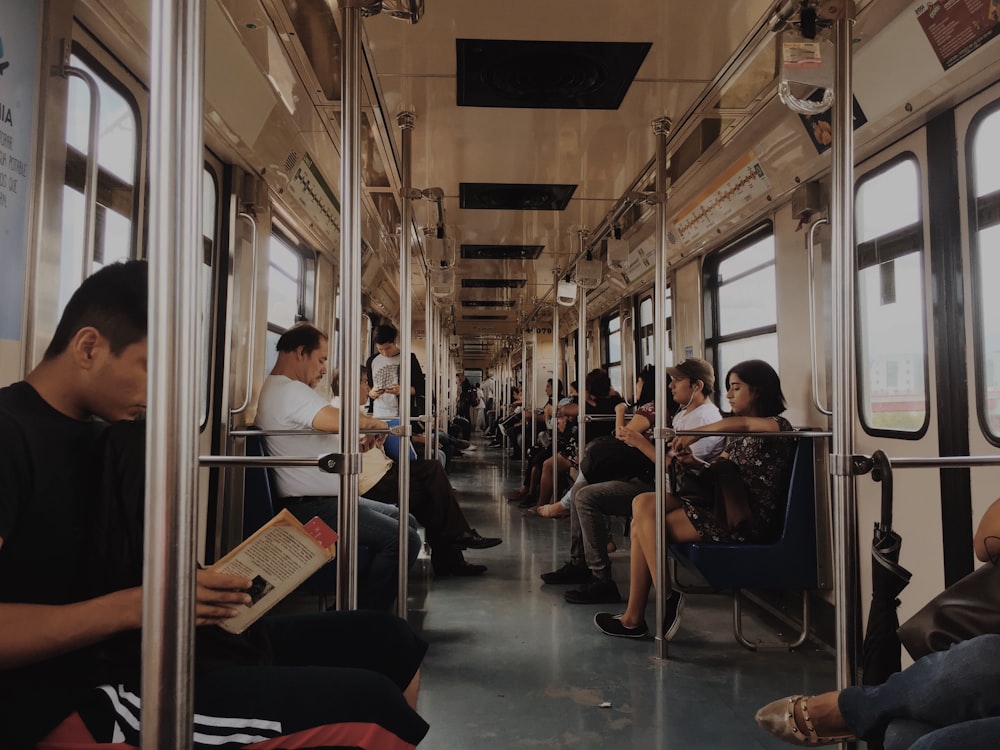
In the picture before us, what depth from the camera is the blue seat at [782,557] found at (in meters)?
2.90

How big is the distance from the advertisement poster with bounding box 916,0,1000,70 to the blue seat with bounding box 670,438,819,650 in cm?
167

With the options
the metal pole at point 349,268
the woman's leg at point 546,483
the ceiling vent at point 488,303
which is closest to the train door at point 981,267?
the metal pole at point 349,268

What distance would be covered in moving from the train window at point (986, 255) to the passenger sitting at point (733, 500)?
31.8 inches

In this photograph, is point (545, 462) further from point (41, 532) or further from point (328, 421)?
point (41, 532)

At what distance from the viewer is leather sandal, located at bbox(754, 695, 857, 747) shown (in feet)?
5.64

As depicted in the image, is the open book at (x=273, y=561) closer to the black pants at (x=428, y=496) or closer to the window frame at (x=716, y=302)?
the black pants at (x=428, y=496)

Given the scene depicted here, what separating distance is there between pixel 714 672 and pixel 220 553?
7.79 feet

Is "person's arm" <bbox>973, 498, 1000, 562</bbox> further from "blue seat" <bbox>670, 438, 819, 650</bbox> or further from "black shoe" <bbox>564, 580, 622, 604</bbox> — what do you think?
"black shoe" <bbox>564, 580, 622, 604</bbox>

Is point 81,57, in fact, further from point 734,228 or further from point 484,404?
point 484,404

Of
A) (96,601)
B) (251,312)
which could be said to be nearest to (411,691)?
(96,601)

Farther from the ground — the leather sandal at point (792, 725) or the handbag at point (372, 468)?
the handbag at point (372, 468)

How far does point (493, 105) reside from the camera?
330 centimetres

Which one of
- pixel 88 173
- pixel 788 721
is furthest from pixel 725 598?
pixel 88 173

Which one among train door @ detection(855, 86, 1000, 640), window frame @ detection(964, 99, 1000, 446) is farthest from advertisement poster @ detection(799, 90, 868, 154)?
window frame @ detection(964, 99, 1000, 446)
